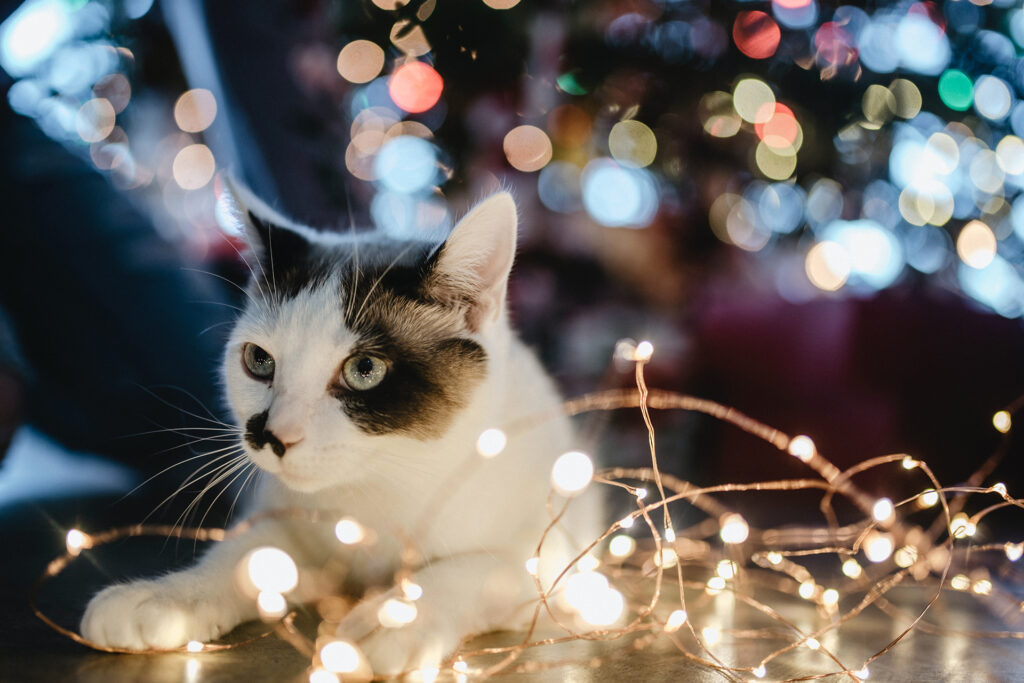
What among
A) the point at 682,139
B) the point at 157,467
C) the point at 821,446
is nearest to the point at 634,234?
the point at 682,139

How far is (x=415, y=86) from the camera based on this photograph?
1.50 m

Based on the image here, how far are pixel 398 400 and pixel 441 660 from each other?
283mm

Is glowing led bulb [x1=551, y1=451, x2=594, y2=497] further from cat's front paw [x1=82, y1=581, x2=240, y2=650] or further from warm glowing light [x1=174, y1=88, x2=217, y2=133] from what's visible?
warm glowing light [x1=174, y1=88, x2=217, y2=133]

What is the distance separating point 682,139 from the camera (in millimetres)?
1545

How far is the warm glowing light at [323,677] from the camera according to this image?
2.17 feet

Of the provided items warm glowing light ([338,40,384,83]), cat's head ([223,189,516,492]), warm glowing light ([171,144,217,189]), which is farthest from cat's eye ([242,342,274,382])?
warm glowing light ([171,144,217,189])

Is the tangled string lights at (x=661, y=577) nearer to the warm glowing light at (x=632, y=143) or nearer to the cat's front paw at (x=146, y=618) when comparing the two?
the cat's front paw at (x=146, y=618)

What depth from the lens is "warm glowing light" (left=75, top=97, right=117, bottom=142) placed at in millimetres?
1693

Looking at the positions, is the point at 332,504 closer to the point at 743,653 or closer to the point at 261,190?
the point at 743,653

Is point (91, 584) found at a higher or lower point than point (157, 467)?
lower

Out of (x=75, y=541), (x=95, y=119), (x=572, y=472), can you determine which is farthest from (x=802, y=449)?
Result: (x=95, y=119)

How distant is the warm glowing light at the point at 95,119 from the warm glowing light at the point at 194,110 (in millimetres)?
178

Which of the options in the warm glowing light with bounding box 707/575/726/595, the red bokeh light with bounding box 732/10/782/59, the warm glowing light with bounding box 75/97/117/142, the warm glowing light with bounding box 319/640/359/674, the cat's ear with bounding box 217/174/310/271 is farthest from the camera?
the warm glowing light with bounding box 75/97/117/142

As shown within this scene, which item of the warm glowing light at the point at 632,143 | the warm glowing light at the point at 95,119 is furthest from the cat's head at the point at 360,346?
the warm glowing light at the point at 95,119
